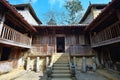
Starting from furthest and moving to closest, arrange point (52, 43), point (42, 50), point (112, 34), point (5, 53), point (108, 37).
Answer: point (52, 43)
point (42, 50)
point (5, 53)
point (108, 37)
point (112, 34)

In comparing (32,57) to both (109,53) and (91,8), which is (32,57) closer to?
(109,53)

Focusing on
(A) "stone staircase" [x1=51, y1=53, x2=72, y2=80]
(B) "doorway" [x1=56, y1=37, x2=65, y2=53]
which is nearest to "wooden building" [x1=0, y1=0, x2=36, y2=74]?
(A) "stone staircase" [x1=51, y1=53, x2=72, y2=80]

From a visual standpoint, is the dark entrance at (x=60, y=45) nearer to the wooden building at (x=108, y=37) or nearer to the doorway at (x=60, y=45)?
the doorway at (x=60, y=45)

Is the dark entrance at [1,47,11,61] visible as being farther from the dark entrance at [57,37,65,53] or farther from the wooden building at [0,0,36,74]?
the dark entrance at [57,37,65,53]

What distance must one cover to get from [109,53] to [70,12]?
1988 centimetres

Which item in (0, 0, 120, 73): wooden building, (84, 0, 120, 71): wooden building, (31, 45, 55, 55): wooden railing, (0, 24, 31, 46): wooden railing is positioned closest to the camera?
(0, 24, 31, 46): wooden railing

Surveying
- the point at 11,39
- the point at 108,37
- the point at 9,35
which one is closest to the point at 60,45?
the point at 108,37

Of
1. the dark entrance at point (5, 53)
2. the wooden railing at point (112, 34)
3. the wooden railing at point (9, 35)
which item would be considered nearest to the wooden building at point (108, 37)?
the wooden railing at point (112, 34)

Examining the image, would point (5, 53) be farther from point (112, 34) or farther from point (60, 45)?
point (60, 45)

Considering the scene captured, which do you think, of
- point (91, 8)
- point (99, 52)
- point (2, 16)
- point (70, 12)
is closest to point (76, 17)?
point (70, 12)

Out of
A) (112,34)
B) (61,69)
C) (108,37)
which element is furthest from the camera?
(61,69)

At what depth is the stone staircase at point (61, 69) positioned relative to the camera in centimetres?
709

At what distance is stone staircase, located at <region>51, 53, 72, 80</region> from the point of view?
7086 millimetres

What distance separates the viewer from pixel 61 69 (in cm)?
808
